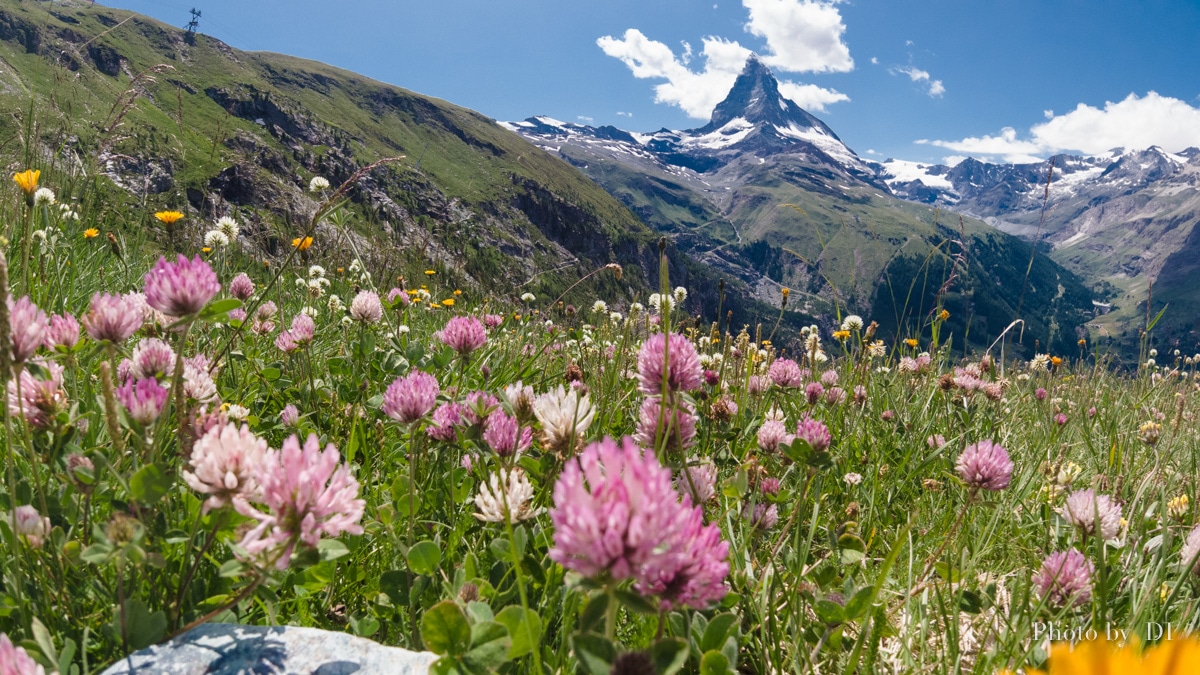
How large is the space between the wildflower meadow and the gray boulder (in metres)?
0.06

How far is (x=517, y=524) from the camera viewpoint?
1836mm

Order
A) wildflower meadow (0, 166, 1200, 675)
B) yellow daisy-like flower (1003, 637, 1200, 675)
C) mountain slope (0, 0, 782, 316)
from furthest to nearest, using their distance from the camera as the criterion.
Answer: mountain slope (0, 0, 782, 316), wildflower meadow (0, 166, 1200, 675), yellow daisy-like flower (1003, 637, 1200, 675)

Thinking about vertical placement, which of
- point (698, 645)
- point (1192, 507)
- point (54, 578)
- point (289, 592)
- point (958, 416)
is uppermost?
point (958, 416)

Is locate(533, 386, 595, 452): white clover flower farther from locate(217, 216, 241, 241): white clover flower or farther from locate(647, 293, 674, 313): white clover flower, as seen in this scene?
locate(217, 216, 241, 241): white clover flower

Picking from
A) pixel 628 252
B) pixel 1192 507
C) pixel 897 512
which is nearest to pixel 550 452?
pixel 897 512

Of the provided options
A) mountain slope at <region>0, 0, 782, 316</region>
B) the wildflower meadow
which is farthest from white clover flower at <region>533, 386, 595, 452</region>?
mountain slope at <region>0, 0, 782, 316</region>

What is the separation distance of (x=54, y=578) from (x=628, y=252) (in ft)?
524

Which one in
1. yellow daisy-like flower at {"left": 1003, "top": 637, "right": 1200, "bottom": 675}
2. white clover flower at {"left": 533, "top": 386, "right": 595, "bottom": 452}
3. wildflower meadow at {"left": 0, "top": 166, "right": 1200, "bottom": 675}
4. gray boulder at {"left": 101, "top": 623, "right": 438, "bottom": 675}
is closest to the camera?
yellow daisy-like flower at {"left": 1003, "top": 637, "right": 1200, "bottom": 675}

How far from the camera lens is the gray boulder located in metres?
1.13

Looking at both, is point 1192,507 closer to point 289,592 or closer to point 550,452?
point 550,452

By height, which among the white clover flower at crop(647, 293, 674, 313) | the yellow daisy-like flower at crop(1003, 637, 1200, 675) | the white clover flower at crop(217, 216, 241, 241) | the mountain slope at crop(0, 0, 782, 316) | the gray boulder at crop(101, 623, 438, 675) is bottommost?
the gray boulder at crop(101, 623, 438, 675)

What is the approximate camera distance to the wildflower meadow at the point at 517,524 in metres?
0.97

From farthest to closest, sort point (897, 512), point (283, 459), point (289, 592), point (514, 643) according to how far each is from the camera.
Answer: point (897, 512) < point (289, 592) < point (514, 643) < point (283, 459)

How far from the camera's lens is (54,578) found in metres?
1.38
